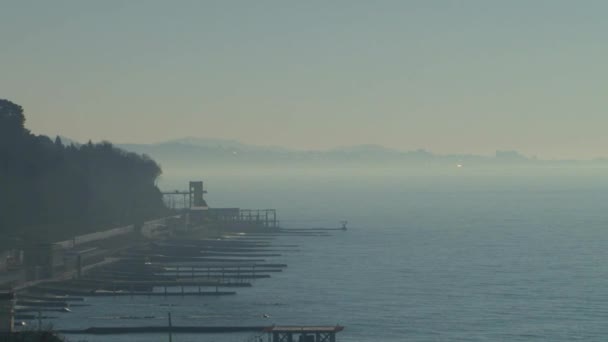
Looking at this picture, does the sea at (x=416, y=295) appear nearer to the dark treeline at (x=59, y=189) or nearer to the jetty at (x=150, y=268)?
the jetty at (x=150, y=268)

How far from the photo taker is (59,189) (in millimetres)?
102750

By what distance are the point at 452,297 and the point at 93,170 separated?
67.3 meters

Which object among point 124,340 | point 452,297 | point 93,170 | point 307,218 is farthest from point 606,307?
point 307,218

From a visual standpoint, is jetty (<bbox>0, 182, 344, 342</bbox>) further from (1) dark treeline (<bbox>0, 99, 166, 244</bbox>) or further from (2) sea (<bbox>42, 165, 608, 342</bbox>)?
(1) dark treeline (<bbox>0, 99, 166, 244</bbox>)

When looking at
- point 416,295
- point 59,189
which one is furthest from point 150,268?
point 59,189

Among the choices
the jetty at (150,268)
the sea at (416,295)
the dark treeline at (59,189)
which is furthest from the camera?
the dark treeline at (59,189)

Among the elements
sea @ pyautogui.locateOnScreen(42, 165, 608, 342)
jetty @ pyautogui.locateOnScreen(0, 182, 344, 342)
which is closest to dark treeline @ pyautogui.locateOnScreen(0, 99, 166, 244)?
jetty @ pyautogui.locateOnScreen(0, 182, 344, 342)

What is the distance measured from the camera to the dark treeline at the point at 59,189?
91875mm

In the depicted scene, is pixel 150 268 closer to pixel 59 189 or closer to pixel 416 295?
pixel 416 295

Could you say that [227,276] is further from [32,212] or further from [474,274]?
[32,212]

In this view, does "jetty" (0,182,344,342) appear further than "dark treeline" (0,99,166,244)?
No

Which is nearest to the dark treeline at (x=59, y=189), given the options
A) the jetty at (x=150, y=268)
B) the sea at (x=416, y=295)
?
the jetty at (x=150, y=268)

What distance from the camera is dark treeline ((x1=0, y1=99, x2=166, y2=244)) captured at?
91.9m

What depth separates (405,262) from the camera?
89.6m
